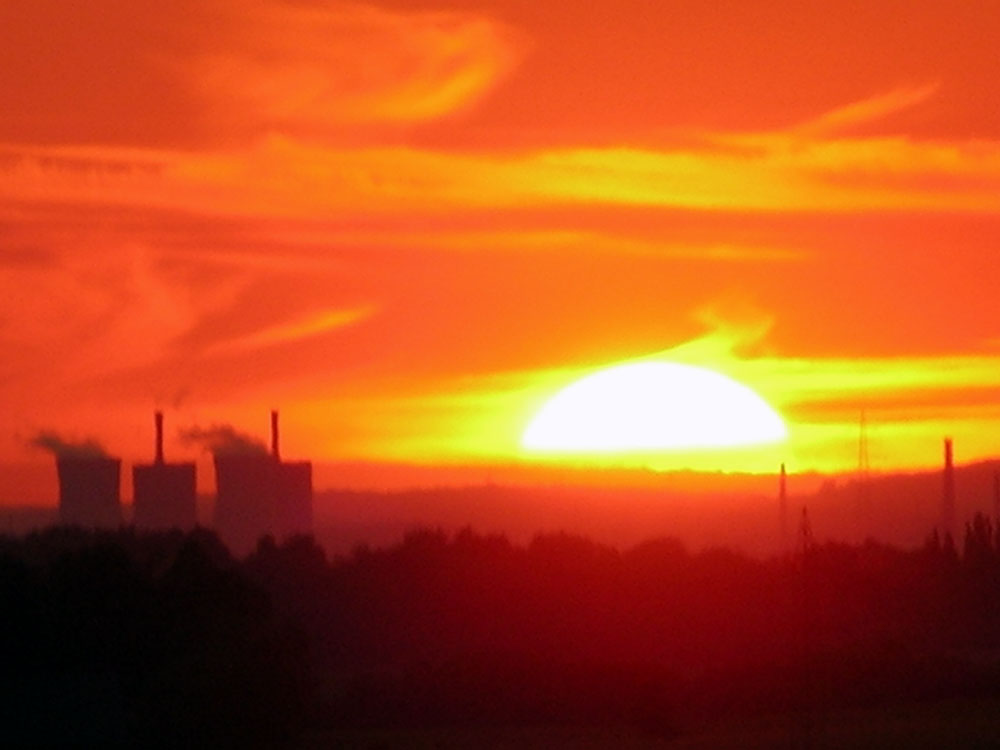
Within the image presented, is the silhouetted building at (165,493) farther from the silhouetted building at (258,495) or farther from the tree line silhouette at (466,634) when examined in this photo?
the tree line silhouette at (466,634)

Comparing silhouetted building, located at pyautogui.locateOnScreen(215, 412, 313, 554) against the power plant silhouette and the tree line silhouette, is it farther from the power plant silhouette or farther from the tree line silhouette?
the tree line silhouette

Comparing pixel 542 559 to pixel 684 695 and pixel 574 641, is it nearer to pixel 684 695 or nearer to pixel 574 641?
pixel 574 641

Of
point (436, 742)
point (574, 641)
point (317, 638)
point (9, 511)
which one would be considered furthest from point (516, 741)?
point (9, 511)

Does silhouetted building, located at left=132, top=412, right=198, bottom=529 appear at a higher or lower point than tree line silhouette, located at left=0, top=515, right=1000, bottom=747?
higher

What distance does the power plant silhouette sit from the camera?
11906cm

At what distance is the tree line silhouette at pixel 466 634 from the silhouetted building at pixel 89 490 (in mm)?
35325

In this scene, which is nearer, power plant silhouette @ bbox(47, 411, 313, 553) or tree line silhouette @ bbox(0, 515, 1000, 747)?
tree line silhouette @ bbox(0, 515, 1000, 747)

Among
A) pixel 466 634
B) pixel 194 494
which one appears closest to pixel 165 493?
pixel 194 494

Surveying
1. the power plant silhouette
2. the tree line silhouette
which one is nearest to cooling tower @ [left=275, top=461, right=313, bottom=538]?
the power plant silhouette

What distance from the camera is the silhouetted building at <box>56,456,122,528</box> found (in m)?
118

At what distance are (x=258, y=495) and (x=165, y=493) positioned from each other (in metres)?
5.37

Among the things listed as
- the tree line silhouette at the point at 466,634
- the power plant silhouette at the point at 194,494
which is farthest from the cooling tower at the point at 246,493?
the tree line silhouette at the point at 466,634

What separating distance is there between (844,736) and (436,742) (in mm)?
7307

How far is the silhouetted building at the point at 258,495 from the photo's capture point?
120m
